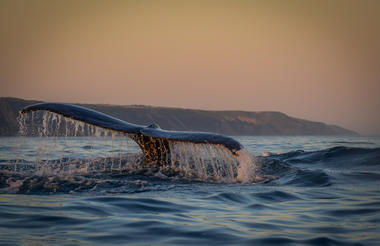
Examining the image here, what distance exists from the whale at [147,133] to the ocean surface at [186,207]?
0.39m

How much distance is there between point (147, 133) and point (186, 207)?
2.28 metres

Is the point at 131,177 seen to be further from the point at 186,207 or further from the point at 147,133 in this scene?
the point at 186,207

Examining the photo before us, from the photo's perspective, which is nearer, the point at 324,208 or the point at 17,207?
the point at 17,207

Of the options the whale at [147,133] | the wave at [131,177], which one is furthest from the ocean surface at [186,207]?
the whale at [147,133]

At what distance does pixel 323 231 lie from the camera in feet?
14.7

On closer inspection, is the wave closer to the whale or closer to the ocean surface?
the ocean surface

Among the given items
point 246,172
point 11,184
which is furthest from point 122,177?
point 246,172

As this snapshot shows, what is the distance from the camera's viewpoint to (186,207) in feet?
18.5


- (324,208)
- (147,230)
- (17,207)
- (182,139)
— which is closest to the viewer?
(147,230)

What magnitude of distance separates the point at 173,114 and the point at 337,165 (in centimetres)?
13114

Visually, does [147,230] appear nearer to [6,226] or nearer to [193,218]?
[193,218]

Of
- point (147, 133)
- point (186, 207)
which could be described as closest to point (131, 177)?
point (147, 133)

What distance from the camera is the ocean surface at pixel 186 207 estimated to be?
13.7ft

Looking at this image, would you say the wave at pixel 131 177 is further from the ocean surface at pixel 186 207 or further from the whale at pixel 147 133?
the whale at pixel 147 133
